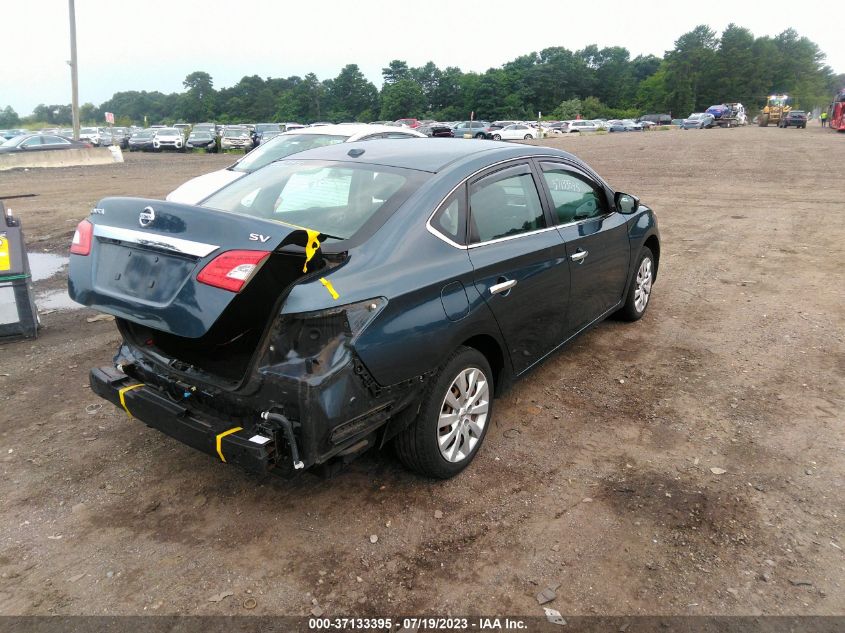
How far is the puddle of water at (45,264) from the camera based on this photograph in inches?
301

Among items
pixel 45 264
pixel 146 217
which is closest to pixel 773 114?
pixel 45 264

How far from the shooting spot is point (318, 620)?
8.11 ft

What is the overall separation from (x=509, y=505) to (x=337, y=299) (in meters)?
1.44

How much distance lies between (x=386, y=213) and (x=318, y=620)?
6.26 feet

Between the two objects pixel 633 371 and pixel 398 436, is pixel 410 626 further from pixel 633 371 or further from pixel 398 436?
pixel 633 371

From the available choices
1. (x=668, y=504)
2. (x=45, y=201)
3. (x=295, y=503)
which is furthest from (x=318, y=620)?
(x=45, y=201)

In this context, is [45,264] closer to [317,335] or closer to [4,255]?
[4,255]

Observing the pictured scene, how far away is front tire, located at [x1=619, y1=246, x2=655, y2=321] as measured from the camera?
5.57m

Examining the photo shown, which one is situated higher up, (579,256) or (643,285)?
(579,256)

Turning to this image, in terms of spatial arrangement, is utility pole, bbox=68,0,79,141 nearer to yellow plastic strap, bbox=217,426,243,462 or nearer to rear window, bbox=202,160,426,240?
rear window, bbox=202,160,426,240

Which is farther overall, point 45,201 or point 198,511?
point 45,201

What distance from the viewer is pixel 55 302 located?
6582mm

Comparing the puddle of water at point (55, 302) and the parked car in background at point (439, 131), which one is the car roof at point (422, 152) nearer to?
the puddle of water at point (55, 302)

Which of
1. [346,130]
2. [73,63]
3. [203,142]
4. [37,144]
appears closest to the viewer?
[346,130]
